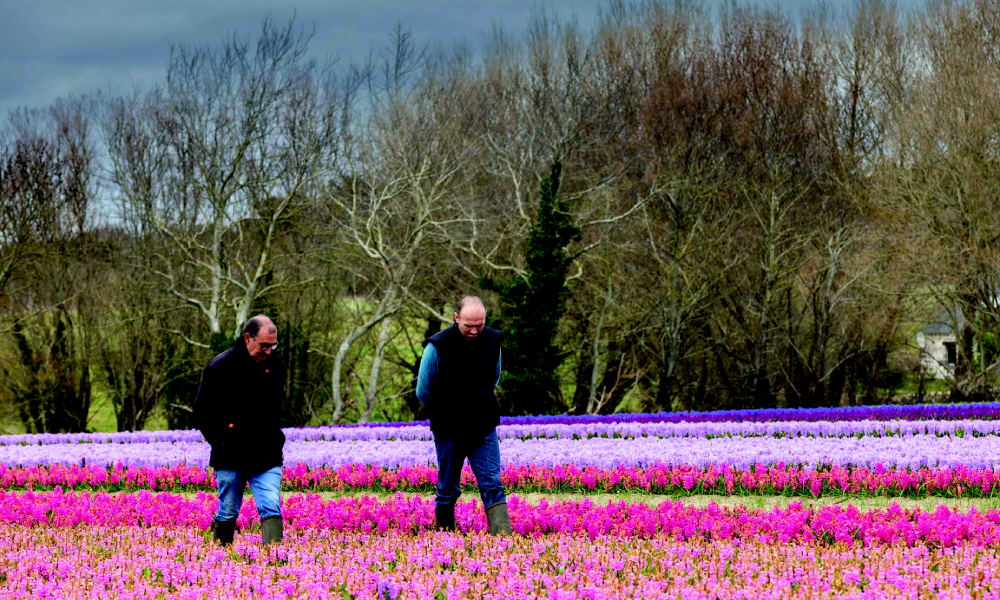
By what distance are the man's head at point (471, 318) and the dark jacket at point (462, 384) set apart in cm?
14

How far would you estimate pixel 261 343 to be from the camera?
6617mm

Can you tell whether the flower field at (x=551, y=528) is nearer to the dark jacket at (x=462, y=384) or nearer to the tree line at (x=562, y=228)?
the dark jacket at (x=462, y=384)

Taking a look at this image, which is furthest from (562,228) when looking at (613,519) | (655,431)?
(613,519)

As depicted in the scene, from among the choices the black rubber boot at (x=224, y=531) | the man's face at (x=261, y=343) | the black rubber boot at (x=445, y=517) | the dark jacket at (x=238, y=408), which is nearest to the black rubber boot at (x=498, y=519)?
the black rubber boot at (x=445, y=517)

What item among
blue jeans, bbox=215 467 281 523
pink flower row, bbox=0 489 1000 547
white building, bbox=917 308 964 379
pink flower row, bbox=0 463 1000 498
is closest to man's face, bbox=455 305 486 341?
blue jeans, bbox=215 467 281 523

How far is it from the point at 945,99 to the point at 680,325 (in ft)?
29.6

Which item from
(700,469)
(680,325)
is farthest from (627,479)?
(680,325)

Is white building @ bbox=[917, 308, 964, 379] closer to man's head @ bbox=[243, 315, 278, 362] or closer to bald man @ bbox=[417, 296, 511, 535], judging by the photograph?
bald man @ bbox=[417, 296, 511, 535]

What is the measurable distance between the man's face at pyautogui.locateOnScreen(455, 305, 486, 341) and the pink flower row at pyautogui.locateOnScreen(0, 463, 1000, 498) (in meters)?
4.32

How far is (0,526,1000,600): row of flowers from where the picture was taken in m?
5.39

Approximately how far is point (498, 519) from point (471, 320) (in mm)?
1441

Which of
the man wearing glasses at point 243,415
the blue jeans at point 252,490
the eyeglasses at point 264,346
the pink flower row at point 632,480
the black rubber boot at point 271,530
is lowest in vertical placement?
the pink flower row at point 632,480

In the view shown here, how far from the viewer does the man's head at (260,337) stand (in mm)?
6602

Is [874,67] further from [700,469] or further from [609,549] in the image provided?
[609,549]
